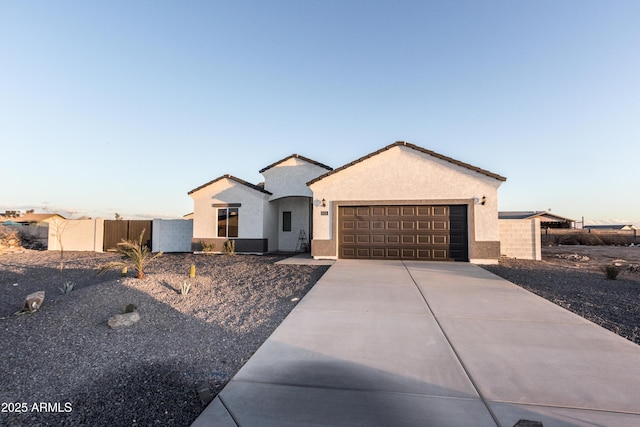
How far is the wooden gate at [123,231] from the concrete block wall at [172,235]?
20.0 inches

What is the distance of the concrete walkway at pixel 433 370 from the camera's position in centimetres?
252

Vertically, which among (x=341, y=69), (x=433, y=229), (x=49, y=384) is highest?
(x=341, y=69)

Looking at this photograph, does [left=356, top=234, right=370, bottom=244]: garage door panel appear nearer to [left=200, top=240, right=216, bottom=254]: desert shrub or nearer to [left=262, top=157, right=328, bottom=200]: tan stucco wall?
[left=262, top=157, right=328, bottom=200]: tan stucco wall

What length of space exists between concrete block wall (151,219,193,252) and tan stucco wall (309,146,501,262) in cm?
899

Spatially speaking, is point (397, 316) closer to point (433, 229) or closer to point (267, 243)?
point (433, 229)

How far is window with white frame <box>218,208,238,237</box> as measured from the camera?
54.1 ft

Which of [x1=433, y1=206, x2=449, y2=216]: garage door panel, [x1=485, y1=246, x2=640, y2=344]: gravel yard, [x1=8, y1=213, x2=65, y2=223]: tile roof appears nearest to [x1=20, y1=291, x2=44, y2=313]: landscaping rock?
[x1=485, y1=246, x2=640, y2=344]: gravel yard

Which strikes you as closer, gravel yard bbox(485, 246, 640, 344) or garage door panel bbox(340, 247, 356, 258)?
gravel yard bbox(485, 246, 640, 344)

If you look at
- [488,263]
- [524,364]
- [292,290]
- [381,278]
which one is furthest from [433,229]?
[524,364]

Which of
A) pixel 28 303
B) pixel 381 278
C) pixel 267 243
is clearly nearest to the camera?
pixel 28 303

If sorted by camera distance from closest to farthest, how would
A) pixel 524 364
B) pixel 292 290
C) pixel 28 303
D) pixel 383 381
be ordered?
pixel 383 381 < pixel 524 364 < pixel 28 303 < pixel 292 290

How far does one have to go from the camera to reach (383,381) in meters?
3.04

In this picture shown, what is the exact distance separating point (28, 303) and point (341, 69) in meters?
13.6

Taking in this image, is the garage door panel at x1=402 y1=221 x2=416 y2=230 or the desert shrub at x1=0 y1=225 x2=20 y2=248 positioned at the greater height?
the garage door panel at x1=402 y1=221 x2=416 y2=230
